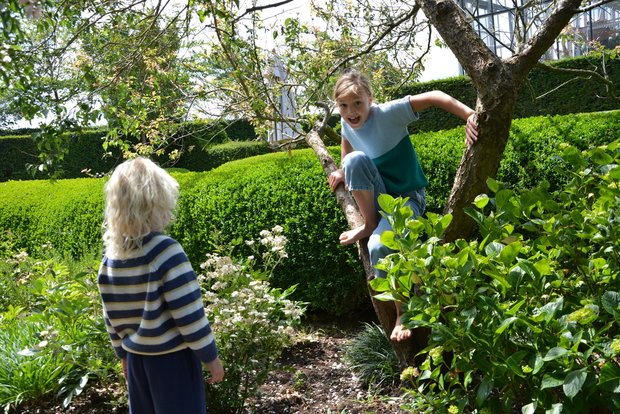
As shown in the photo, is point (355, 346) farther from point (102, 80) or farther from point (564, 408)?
point (102, 80)

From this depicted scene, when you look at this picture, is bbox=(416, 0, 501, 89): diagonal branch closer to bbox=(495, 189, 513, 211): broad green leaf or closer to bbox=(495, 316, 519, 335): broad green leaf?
bbox=(495, 189, 513, 211): broad green leaf

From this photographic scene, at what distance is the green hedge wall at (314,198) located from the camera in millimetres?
4105

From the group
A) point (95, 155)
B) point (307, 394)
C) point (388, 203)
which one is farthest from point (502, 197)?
point (95, 155)

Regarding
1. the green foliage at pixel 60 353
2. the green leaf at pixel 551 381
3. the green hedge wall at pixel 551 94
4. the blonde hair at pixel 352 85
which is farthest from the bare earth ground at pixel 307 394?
the green hedge wall at pixel 551 94

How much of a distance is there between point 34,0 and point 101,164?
1846cm

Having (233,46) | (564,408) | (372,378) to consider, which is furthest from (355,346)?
(233,46)

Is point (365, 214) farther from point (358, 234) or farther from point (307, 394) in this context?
point (307, 394)

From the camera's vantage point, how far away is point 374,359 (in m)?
3.67

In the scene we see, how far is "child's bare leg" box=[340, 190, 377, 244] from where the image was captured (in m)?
3.03

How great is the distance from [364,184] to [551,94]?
42.2 ft

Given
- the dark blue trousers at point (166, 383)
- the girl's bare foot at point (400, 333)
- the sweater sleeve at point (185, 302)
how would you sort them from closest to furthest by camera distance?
1. the sweater sleeve at point (185, 302)
2. the dark blue trousers at point (166, 383)
3. the girl's bare foot at point (400, 333)

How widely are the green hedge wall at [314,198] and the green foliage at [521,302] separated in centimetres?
187

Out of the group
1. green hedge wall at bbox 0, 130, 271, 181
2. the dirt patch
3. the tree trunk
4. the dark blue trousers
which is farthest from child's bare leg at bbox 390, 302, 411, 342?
green hedge wall at bbox 0, 130, 271, 181

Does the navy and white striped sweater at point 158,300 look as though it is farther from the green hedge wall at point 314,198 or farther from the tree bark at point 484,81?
the green hedge wall at point 314,198
